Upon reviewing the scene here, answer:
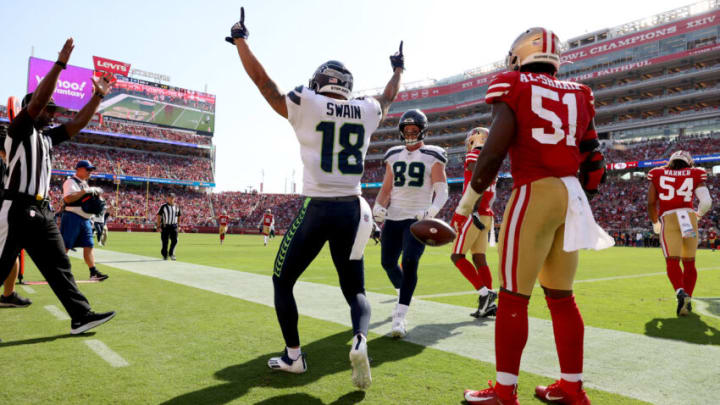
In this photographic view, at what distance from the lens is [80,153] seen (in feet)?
173

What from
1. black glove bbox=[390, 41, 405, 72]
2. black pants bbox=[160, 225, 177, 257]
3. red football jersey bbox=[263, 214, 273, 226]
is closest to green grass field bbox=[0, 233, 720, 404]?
black glove bbox=[390, 41, 405, 72]

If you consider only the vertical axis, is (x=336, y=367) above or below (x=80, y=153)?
below

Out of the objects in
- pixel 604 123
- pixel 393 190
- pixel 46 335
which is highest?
pixel 604 123

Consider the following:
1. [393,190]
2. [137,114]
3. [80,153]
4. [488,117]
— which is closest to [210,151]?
[137,114]

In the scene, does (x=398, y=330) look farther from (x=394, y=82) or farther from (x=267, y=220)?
(x=267, y=220)

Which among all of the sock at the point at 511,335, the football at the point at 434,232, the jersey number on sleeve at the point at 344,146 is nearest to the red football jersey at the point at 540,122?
the football at the point at 434,232

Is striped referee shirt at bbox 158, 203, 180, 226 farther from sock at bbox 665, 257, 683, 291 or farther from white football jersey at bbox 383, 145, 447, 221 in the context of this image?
sock at bbox 665, 257, 683, 291

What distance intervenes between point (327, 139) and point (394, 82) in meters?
1.05

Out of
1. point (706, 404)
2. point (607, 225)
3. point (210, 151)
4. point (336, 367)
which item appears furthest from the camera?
point (210, 151)

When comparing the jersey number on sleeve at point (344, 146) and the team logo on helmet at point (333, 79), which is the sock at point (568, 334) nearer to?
the jersey number on sleeve at point (344, 146)

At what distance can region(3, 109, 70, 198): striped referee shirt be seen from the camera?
357 cm

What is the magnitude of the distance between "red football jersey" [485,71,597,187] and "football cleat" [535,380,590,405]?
1.17 meters

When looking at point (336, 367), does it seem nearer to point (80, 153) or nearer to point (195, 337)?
point (195, 337)

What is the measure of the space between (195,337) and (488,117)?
55.4 meters
